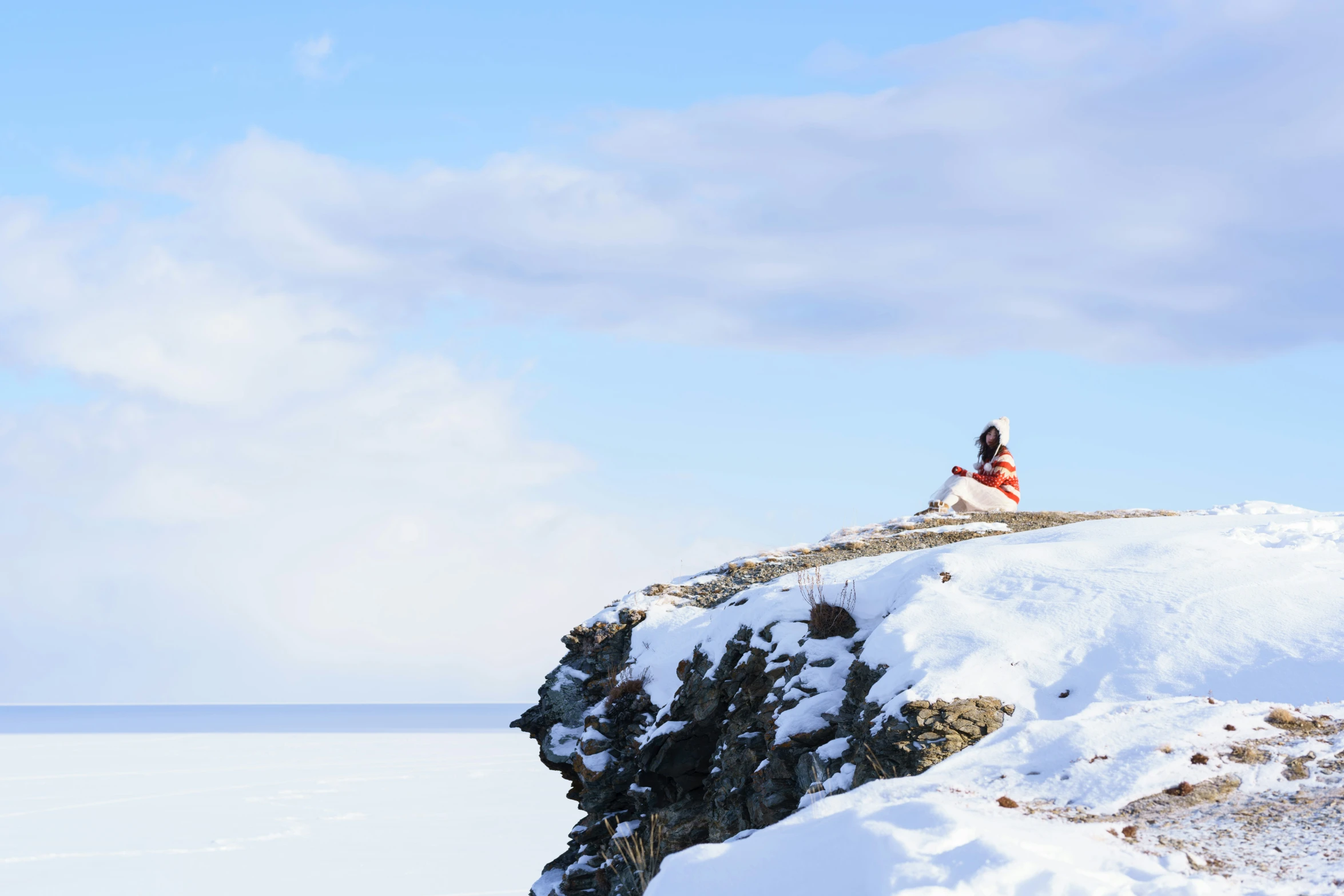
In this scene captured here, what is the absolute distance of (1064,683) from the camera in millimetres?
8336

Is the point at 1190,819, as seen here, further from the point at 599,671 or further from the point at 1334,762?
the point at 599,671

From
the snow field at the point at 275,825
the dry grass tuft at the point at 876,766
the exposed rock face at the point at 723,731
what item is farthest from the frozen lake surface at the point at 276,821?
the dry grass tuft at the point at 876,766

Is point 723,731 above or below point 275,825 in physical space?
above

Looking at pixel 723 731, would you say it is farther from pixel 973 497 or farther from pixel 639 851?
pixel 973 497

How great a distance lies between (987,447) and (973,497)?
48.3 inches

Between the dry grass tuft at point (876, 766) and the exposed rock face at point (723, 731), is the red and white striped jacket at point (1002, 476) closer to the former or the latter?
the exposed rock face at point (723, 731)

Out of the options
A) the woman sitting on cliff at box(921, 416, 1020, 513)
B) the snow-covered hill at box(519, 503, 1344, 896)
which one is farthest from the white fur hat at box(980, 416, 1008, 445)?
the snow-covered hill at box(519, 503, 1344, 896)

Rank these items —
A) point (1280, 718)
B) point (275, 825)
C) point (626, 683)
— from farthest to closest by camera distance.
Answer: point (275, 825) < point (626, 683) < point (1280, 718)

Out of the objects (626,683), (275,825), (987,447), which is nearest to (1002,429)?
(987,447)

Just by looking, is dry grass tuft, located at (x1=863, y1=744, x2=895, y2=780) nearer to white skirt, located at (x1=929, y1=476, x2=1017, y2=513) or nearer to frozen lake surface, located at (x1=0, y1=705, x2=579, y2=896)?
white skirt, located at (x1=929, y1=476, x2=1017, y2=513)

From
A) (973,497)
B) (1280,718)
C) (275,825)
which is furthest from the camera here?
(275,825)

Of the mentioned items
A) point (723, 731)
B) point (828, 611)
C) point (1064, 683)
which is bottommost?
point (723, 731)

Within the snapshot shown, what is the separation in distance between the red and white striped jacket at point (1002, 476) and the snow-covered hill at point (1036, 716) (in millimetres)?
7565

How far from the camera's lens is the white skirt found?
20500mm
